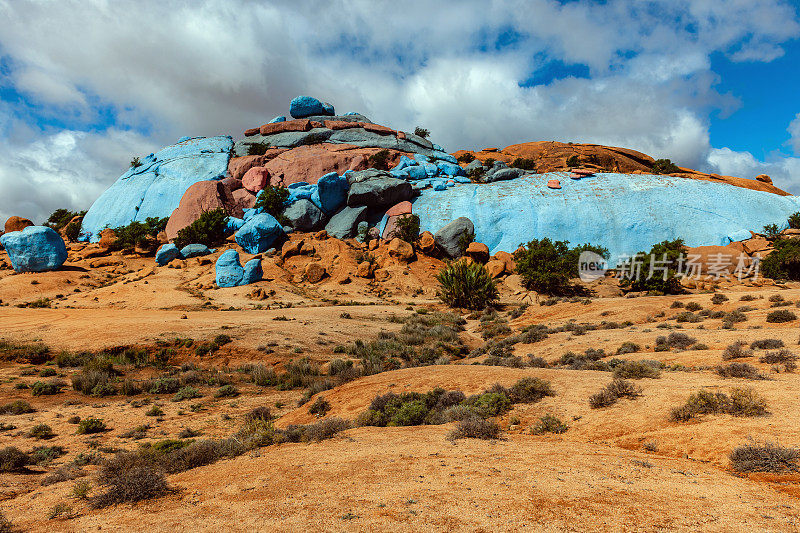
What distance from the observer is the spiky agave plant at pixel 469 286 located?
29750 mm

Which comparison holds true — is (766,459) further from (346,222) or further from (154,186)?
(154,186)

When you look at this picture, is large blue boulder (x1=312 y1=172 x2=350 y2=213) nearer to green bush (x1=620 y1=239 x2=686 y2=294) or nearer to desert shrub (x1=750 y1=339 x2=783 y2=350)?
green bush (x1=620 y1=239 x2=686 y2=294)

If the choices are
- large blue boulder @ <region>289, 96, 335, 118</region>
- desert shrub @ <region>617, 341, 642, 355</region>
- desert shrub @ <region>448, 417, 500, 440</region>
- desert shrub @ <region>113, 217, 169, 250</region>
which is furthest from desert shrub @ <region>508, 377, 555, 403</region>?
large blue boulder @ <region>289, 96, 335, 118</region>

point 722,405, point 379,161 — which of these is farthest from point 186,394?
point 379,161

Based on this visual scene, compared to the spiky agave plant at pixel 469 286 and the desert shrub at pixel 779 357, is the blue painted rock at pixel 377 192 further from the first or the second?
the desert shrub at pixel 779 357

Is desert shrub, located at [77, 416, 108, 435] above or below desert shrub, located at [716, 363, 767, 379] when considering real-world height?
below

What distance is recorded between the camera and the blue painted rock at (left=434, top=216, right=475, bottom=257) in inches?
1673

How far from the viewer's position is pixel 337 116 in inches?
3199

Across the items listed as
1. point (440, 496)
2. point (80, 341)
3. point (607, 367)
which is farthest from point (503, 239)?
point (440, 496)

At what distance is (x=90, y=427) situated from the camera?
927 centimetres

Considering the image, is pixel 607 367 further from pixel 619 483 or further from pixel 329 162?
pixel 329 162

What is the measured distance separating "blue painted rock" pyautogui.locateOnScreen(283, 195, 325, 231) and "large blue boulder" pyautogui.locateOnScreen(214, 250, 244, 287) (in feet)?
40.1

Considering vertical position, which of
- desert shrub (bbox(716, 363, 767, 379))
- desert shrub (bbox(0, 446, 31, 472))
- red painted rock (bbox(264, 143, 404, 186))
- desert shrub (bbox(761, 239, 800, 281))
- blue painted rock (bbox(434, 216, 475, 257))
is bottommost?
desert shrub (bbox(0, 446, 31, 472))

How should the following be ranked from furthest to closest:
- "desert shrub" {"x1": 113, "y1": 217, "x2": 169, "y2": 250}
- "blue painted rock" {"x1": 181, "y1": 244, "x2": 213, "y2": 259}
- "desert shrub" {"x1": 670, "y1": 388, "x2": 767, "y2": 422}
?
1. "desert shrub" {"x1": 113, "y1": 217, "x2": 169, "y2": 250}
2. "blue painted rock" {"x1": 181, "y1": 244, "x2": 213, "y2": 259}
3. "desert shrub" {"x1": 670, "y1": 388, "x2": 767, "y2": 422}
